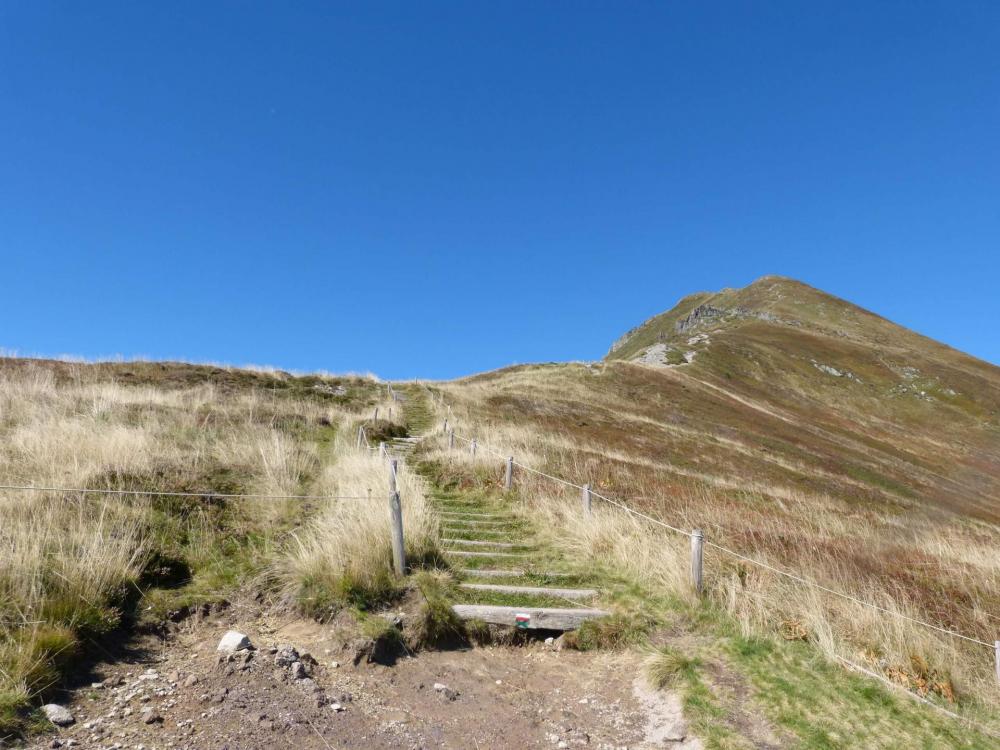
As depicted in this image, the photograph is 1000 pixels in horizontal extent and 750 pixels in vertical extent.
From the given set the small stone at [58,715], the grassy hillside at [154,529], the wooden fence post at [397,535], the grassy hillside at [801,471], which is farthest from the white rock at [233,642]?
the grassy hillside at [801,471]

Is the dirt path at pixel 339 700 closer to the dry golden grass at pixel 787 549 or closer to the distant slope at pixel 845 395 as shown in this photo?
the dry golden grass at pixel 787 549

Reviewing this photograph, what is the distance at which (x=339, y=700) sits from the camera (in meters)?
5.32

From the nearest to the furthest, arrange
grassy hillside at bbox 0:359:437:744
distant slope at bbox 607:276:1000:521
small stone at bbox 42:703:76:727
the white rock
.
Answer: small stone at bbox 42:703:76:727 → grassy hillside at bbox 0:359:437:744 → the white rock → distant slope at bbox 607:276:1000:521

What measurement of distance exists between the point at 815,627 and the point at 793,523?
344 inches

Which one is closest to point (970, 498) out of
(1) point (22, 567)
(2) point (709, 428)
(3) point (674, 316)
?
(2) point (709, 428)

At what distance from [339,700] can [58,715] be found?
2108 millimetres

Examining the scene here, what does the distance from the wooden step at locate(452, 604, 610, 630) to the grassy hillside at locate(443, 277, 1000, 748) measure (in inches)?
63.0

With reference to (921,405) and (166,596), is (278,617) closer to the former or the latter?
(166,596)

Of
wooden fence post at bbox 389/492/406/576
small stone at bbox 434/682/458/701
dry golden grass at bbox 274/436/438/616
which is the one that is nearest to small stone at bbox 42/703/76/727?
dry golden grass at bbox 274/436/438/616

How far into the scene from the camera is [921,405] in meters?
61.7

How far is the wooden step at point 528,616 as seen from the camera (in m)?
7.10

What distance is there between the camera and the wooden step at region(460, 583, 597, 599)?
7805mm

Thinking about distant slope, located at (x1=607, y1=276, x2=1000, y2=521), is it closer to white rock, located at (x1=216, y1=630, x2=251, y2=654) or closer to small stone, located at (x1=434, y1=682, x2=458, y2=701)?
small stone, located at (x1=434, y1=682, x2=458, y2=701)

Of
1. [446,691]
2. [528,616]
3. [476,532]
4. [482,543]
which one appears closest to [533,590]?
[528,616]
